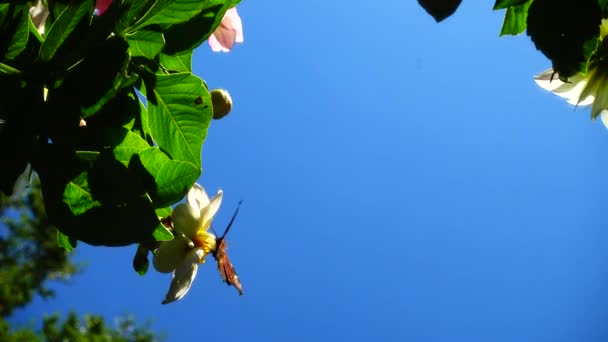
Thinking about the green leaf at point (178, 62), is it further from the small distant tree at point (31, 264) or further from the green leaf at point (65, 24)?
the small distant tree at point (31, 264)

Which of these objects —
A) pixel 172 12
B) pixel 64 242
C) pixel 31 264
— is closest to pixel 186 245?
pixel 64 242

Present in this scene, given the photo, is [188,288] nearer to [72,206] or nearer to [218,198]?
[218,198]

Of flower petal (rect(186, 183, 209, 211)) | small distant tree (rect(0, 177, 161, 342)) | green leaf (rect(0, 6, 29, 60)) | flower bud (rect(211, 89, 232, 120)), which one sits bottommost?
small distant tree (rect(0, 177, 161, 342))

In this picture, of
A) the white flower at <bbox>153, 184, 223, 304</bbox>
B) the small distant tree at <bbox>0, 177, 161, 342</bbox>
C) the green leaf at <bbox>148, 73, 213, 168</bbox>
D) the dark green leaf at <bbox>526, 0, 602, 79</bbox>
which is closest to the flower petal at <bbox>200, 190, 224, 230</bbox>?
the white flower at <bbox>153, 184, 223, 304</bbox>

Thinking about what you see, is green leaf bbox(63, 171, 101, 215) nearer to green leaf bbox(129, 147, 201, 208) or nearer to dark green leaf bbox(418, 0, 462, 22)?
green leaf bbox(129, 147, 201, 208)

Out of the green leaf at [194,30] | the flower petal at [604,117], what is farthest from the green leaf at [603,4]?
the green leaf at [194,30]

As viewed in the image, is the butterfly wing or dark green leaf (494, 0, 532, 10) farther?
the butterfly wing

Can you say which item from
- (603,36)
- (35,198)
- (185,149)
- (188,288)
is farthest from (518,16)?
(35,198)
